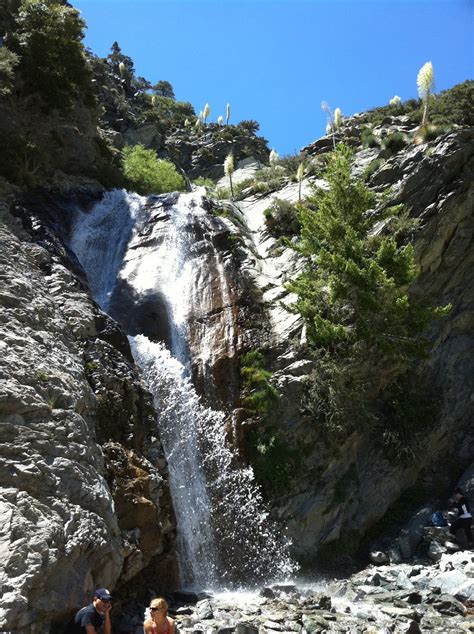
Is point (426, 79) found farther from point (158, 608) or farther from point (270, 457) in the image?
point (158, 608)

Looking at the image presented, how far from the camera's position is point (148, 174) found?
3091 centimetres

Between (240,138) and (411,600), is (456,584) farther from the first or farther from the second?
(240,138)

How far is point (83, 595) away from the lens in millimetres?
8398

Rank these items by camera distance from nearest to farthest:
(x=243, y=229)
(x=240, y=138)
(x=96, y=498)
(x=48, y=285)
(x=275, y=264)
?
(x=96, y=498), (x=48, y=285), (x=275, y=264), (x=243, y=229), (x=240, y=138)

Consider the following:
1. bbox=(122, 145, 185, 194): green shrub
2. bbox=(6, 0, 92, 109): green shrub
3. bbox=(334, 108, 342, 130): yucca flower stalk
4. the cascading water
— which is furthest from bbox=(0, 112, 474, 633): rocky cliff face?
bbox=(334, 108, 342, 130): yucca flower stalk

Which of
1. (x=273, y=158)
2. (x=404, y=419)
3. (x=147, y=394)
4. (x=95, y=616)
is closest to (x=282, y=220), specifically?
(x=404, y=419)

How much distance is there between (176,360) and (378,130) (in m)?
29.3

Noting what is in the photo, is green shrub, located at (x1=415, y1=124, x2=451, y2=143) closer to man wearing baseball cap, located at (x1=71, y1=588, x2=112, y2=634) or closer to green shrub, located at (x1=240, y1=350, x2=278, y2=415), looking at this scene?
green shrub, located at (x1=240, y1=350, x2=278, y2=415)

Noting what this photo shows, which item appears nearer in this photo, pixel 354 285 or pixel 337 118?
pixel 354 285

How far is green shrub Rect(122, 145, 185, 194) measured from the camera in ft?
97.5

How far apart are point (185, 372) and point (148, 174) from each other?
55.9ft

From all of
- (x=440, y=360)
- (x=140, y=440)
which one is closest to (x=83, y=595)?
(x=140, y=440)

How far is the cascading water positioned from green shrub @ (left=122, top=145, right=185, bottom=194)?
16.5 feet

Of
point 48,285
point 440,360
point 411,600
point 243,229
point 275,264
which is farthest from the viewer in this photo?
point 243,229
